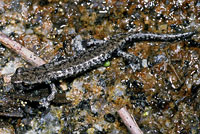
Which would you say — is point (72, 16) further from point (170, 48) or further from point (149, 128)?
point (149, 128)

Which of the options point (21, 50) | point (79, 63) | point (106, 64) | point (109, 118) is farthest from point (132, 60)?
point (21, 50)

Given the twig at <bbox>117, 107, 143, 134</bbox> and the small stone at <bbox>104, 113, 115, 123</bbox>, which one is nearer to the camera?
the twig at <bbox>117, 107, 143, 134</bbox>

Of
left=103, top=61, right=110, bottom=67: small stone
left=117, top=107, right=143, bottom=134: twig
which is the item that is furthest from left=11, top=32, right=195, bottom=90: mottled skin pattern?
left=117, top=107, right=143, bottom=134: twig

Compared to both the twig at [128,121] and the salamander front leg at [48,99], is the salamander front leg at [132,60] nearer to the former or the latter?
the twig at [128,121]

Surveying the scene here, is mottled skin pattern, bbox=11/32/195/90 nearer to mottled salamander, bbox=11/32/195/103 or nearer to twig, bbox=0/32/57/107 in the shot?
mottled salamander, bbox=11/32/195/103

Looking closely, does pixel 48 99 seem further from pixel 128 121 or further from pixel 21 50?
pixel 128 121

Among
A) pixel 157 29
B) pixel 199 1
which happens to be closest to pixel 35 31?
pixel 157 29

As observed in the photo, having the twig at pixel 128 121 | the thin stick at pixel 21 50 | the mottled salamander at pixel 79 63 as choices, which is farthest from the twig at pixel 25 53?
the twig at pixel 128 121
